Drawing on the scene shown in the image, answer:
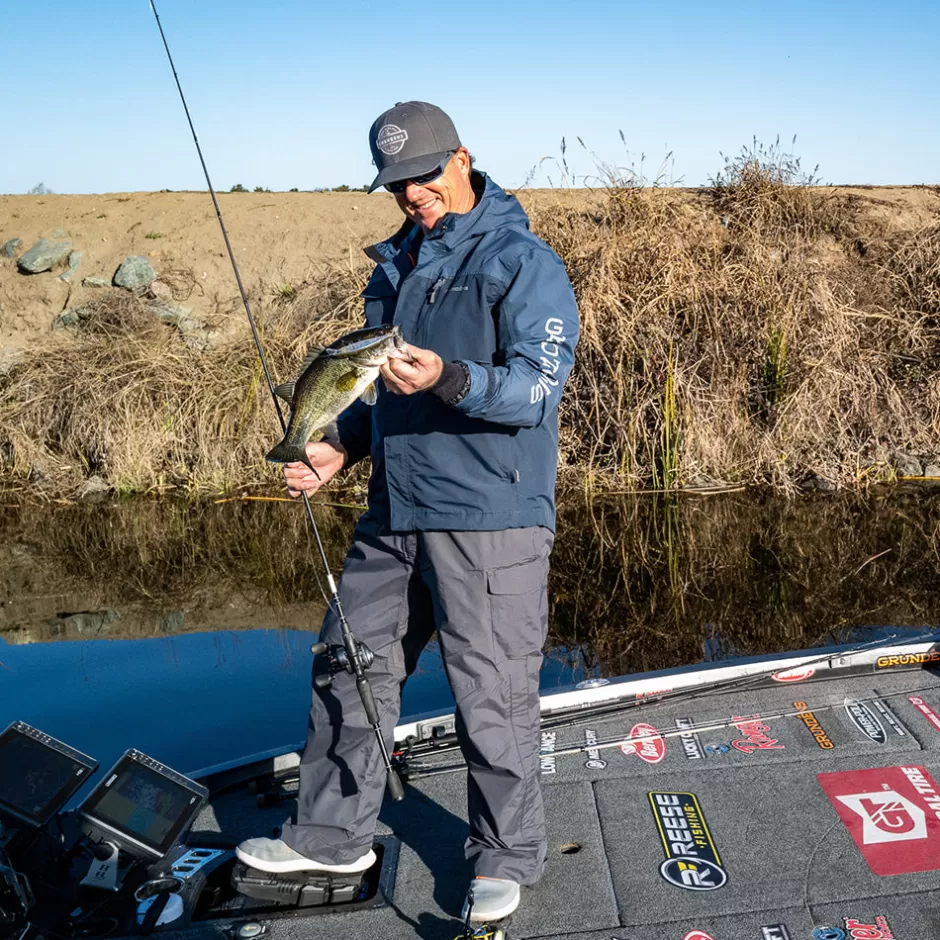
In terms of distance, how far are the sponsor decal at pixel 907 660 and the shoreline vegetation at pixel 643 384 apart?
5.85 m

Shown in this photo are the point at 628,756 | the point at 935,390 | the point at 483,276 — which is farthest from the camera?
the point at 935,390

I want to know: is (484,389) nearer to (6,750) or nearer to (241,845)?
(241,845)

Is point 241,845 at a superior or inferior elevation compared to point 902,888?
superior

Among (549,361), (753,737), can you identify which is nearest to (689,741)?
(753,737)

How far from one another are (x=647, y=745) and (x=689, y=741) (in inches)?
6.5

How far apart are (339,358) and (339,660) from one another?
0.94 m

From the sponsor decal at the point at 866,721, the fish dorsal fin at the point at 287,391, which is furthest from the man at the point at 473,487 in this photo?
the sponsor decal at the point at 866,721

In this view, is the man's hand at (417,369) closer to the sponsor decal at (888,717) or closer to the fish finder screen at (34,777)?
the fish finder screen at (34,777)

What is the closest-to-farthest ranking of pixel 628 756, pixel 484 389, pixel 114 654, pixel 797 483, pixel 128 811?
pixel 484 389 < pixel 128 811 < pixel 628 756 < pixel 114 654 < pixel 797 483

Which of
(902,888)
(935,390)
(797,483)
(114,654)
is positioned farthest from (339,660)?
(935,390)

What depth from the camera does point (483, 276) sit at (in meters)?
2.99

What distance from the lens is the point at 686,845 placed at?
348cm

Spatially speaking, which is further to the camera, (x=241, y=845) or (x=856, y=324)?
(x=856, y=324)

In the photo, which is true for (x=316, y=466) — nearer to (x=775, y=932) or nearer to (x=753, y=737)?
(x=775, y=932)
